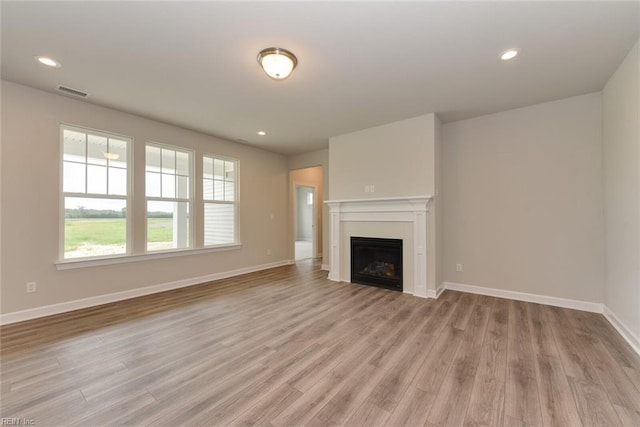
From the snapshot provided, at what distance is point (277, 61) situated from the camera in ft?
7.59

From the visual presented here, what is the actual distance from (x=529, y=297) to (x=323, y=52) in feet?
13.6

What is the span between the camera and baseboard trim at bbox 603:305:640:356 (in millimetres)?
2271

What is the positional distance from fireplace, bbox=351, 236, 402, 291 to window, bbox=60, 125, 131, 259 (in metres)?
3.71

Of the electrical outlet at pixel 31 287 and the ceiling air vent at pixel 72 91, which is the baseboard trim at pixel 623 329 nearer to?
the electrical outlet at pixel 31 287

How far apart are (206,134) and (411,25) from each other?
13.2ft

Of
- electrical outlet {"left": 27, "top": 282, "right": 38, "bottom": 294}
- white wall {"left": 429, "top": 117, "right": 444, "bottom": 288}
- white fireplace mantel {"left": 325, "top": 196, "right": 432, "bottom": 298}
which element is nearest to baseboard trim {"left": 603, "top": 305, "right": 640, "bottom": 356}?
white wall {"left": 429, "top": 117, "right": 444, "bottom": 288}

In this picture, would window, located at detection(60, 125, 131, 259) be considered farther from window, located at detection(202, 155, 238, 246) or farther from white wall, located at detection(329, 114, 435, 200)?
white wall, located at detection(329, 114, 435, 200)

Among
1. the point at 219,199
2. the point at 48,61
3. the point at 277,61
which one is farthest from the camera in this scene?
the point at 219,199

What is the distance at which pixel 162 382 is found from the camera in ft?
6.14

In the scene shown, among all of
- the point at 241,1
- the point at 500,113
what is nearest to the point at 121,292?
the point at 241,1

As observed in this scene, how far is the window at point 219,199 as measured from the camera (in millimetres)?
4945

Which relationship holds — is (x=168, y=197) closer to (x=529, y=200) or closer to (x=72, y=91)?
(x=72, y=91)

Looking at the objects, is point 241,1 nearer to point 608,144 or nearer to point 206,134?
point 206,134

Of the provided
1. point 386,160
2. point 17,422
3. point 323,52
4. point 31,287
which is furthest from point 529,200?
point 31,287
